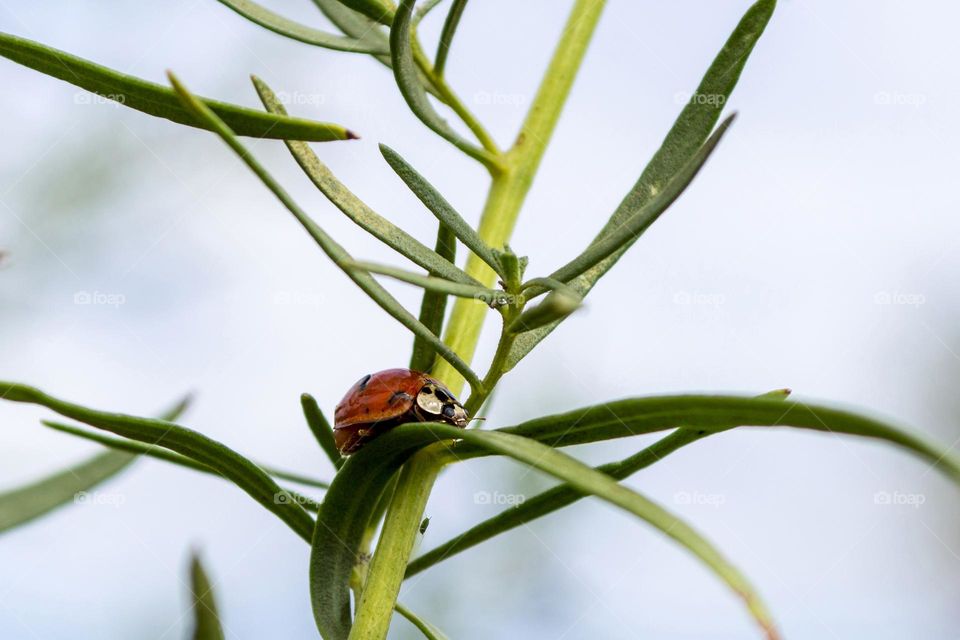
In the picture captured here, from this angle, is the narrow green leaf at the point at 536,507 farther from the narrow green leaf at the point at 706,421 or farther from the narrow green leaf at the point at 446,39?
the narrow green leaf at the point at 446,39

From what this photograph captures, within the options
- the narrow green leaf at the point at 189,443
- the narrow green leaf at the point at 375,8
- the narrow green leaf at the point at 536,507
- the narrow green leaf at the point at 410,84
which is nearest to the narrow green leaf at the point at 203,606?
the narrow green leaf at the point at 189,443

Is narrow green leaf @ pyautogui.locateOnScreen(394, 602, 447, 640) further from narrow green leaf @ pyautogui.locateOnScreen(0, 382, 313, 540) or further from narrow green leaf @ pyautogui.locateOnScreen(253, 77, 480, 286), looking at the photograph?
narrow green leaf @ pyautogui.locateOnScreen(253, 77, 480, 286)

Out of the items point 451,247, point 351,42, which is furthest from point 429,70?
point 451,247

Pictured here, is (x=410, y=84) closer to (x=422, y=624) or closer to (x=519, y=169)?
(x=519, y=169)

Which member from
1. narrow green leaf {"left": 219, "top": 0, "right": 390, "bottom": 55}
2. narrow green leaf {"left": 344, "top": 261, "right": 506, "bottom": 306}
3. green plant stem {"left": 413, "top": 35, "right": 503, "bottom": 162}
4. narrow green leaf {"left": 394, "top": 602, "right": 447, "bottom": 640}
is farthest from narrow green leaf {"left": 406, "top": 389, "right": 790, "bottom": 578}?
narrow green leaf {"left": 219, "top": 0, "right": 390, "bottom": 55}

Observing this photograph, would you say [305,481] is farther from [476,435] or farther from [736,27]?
[736,27]

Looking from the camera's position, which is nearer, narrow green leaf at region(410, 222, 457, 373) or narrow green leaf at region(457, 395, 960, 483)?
narrow green leaf at region(457, 395, 960, 483)
